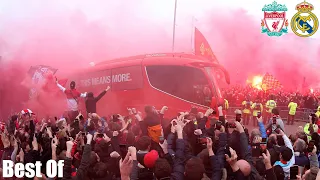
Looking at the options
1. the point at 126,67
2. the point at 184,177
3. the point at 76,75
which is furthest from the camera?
the point at 76,75

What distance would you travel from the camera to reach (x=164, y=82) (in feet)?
35.4

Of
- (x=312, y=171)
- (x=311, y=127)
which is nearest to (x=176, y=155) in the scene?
(x=312, y=171)

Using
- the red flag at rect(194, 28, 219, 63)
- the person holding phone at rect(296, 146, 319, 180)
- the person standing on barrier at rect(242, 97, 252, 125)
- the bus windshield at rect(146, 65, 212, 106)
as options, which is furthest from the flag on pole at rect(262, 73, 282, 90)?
the person holding phone at rect(296, 146, 319, 180)

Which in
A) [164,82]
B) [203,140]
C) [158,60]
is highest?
[158,60]

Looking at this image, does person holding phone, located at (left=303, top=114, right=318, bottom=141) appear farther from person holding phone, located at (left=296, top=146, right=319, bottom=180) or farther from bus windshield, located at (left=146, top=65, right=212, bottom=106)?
bus windshield, located at (left=146, top=65, right=212, bottom=106)

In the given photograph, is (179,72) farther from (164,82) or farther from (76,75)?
(76,75)

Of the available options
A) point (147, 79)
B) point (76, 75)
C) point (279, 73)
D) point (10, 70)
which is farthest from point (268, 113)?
point (279, 73)

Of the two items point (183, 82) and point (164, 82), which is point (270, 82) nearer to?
point (183, 82)

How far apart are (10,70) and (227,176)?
12.1 meters

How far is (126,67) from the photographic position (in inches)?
452

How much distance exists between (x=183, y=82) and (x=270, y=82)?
17721 millimetres

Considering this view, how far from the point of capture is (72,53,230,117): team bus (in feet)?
34.6

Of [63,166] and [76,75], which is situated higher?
[76,75]

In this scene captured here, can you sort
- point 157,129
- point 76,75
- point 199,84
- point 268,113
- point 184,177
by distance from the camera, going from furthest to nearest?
point 268,113, point 76,75, point 199,84, point 157,129, point 184,177
